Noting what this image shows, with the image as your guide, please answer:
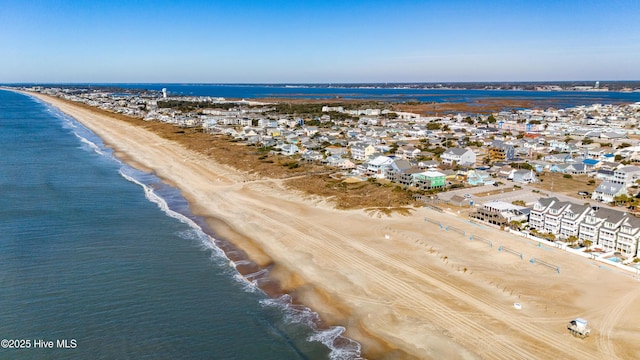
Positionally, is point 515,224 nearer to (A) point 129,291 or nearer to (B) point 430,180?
(B) point 430,180

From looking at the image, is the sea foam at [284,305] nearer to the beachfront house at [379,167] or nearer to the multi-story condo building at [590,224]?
the multi-story condo building at [590,224]

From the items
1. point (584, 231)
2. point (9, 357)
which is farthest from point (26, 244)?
point (584, 231)

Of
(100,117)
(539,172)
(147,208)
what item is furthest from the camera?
(100,117)

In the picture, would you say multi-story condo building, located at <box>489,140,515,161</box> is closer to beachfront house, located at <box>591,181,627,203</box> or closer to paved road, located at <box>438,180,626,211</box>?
paved road, located at <box>438,180,626,211</box>

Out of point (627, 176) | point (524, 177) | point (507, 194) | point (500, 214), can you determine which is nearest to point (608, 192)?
point (627, 176)

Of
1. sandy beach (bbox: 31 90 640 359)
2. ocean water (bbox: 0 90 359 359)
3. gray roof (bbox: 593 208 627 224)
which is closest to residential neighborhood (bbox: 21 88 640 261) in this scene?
gray roof (bbox: 593 208 627 224)

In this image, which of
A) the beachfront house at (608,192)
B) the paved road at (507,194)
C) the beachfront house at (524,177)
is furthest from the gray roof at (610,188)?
the beachfront house at (524,177)

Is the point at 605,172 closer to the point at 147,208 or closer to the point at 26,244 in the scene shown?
the point at 147,208
